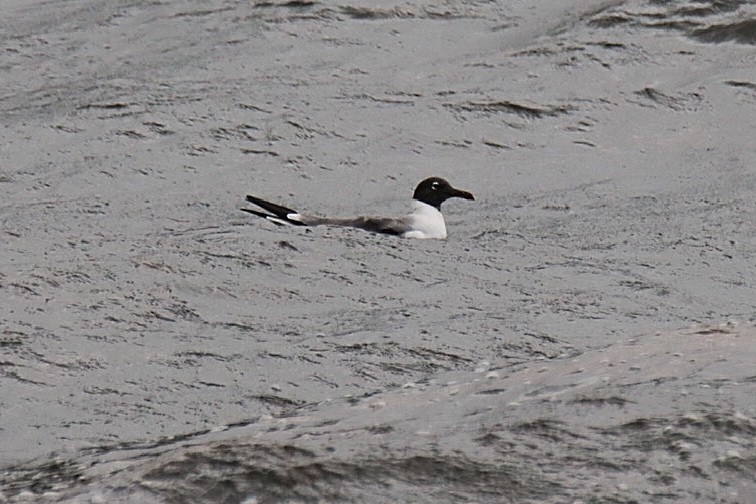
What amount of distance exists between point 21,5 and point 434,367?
11613mm

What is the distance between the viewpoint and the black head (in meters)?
15.0

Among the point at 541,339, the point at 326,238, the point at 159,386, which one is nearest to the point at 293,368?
the point at 159,386

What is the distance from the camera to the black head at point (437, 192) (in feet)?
49.4

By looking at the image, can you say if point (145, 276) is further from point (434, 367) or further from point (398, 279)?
point (434, 367)

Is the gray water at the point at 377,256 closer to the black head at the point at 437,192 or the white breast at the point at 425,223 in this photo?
the white breast at the point at 425,223

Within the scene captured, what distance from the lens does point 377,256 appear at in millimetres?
13820

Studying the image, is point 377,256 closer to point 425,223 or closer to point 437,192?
point 425,223

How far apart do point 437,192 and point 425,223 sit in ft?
2.20

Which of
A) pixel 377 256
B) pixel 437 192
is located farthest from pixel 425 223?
pixel 377 256

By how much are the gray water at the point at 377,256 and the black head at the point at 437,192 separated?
32 cm

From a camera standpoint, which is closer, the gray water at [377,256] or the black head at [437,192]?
the gray water at [377,256]

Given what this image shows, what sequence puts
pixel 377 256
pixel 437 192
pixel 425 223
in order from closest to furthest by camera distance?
pixel 377 256, pixel 425 223, pixel 437 192

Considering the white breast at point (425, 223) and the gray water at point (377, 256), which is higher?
the gray water at point (377, 256)

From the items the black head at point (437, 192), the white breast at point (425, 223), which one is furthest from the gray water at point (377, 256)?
the black head at point (437, 192)
